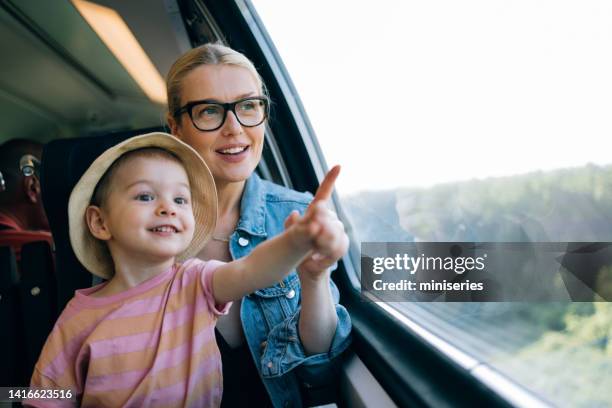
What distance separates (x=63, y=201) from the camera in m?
1.41

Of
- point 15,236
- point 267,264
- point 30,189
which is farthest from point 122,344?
point 30,189

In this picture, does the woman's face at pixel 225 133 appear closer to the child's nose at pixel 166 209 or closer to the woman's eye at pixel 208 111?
the woman's eye at pixel 208 111

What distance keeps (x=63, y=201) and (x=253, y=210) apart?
0.61 meters

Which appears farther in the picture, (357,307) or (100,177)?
(357,307)

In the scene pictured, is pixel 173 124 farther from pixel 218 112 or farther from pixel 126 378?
pixel 126 378

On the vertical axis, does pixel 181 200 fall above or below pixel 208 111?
below

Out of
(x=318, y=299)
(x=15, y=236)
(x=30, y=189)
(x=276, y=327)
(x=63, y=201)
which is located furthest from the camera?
(x=30, y=189)

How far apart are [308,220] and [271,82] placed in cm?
126

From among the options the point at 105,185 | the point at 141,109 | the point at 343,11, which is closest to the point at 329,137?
the point at 343,11

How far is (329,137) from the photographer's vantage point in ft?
5.47

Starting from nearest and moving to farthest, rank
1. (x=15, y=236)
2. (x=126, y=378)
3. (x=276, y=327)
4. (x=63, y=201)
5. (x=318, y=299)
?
(x=126, y=378) < (x=318, y=299) < (x=276, y=327) < (x=63, y=201) < (x=15, y=236)

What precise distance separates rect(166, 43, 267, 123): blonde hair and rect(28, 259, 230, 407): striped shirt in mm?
550

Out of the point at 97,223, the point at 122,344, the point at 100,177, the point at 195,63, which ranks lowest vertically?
the point at 122,344

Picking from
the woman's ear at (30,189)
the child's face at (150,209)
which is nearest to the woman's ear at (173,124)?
the child's face at (150,209)
